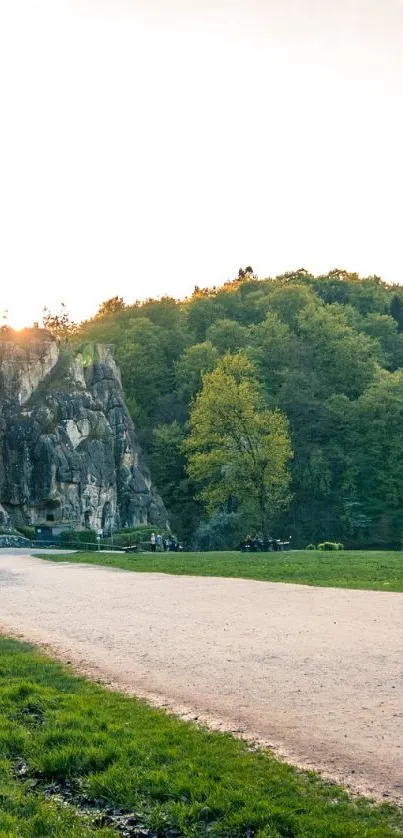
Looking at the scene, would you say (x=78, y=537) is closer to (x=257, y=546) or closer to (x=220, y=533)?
(x=257, y=546)

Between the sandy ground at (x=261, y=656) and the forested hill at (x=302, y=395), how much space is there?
138 feet

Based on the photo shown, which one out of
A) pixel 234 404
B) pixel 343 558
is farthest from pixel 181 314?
pixel 343 558

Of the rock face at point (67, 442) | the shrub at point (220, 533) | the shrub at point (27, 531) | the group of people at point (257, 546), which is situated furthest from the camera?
the rock face at point (67, 442)

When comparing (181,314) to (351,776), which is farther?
(181,314)

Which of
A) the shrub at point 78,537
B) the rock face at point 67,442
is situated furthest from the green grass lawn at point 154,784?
the rock face at point 67,442

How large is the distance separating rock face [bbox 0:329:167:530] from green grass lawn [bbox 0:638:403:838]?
52507mm

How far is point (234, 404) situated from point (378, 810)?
46887 millimetres

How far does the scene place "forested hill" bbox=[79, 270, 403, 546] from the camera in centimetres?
6688

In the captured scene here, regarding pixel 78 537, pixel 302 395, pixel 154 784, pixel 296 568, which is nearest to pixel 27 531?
pixel 78 537

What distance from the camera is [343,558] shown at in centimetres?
3148

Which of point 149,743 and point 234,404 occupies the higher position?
point 234,404

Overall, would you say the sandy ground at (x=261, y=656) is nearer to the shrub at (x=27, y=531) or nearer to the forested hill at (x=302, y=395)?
the shrub at (x=27, y=531)

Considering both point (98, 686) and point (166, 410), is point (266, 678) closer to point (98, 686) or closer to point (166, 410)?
point (98, 686)

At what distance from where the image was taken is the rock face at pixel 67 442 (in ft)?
208
